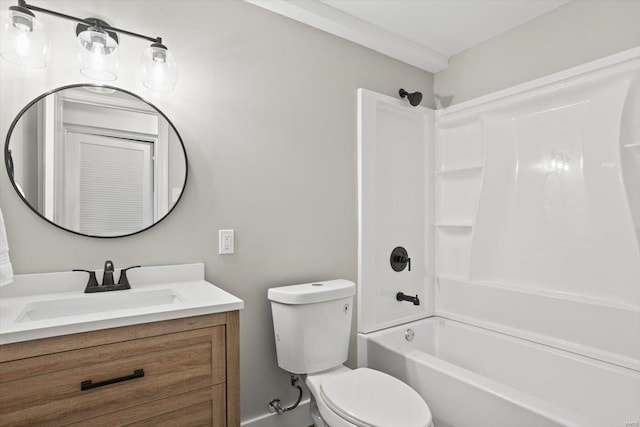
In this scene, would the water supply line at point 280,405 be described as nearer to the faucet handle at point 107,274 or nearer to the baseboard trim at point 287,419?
the baseboard trim at point 287,419

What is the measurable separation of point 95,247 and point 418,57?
231 centimetres

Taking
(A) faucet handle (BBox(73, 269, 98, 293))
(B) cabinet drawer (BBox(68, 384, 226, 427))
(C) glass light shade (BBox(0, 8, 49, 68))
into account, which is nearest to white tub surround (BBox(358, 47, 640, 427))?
(B) cabinet drawer (BBox(68, 384, 226, 427))

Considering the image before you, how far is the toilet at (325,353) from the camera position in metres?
1.53

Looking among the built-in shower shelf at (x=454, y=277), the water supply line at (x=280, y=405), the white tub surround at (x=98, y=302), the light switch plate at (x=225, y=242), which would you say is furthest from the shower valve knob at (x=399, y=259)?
the white tub surround at (x=98, y=302)

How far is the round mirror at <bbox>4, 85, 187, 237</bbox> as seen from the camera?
138 cm

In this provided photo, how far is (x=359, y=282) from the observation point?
2.29 meters

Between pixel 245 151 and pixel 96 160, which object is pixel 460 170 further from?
pixel 96 160

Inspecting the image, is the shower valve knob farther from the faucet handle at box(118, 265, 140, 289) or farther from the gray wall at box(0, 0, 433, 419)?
the faucet handle at box(118, 265, 140, 289)

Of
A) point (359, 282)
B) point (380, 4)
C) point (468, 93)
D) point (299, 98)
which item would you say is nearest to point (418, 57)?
point (468, 93)

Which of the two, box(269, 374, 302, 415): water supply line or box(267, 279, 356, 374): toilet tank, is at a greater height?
box(267, 279, 356, 374): toilet tank

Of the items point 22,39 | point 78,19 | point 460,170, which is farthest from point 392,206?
point 22,39

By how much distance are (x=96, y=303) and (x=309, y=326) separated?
928mm

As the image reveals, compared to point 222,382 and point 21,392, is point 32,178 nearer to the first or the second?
point 21,392

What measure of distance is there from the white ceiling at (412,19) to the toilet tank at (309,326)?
154cm
